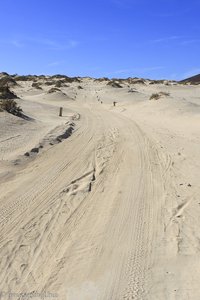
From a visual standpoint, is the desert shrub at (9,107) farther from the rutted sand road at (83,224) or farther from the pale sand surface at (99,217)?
the rutted sand road at (83,224)

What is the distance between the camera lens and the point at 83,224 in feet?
26.0

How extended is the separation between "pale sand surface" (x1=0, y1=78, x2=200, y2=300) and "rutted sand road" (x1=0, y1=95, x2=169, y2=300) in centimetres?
2

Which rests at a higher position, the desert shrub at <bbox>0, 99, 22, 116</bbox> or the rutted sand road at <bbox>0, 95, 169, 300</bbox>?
the desert shrub at <bbox>0, 99, 22, 116</bbox>

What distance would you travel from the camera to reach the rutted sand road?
238 inches

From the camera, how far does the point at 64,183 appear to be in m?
10.3

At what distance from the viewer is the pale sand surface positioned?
6.07 meters

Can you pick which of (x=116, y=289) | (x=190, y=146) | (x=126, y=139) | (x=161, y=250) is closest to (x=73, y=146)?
(x=126, y=139)

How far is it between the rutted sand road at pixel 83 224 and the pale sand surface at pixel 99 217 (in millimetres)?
16

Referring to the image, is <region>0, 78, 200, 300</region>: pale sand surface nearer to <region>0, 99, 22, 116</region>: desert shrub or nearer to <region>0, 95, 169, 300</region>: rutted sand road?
<region>0, 95, 169, 300</region>: rutted sand road

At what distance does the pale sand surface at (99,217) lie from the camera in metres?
6.07

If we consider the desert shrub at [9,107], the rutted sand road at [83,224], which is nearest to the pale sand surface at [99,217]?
the rutted sand road at [83,224]

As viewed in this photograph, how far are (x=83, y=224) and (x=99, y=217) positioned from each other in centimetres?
46

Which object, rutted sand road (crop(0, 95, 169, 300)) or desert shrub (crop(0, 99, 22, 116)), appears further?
desert shrub (crop(0, 99, 22, 116))

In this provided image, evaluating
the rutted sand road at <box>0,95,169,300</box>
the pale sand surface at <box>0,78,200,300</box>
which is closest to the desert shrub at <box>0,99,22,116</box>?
the pale sand surface at <box>0,78,200,300</box>
